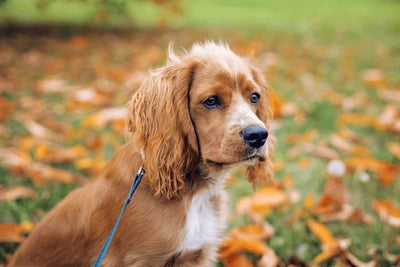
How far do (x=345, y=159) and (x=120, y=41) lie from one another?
6663mm

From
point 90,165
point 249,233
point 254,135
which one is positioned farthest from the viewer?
point 90,165

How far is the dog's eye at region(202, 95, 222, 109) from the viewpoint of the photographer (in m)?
2.33

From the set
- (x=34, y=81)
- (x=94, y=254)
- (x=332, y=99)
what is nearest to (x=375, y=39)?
(x=332, y=99)

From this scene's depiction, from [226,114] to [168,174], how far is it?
0.51 metres

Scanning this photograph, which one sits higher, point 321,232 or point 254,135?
point 254,135

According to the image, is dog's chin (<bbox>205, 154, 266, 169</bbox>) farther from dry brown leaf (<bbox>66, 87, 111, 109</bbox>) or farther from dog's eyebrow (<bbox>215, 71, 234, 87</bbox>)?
dry brown leaf (<bbox>66, 87, 111, 109</bbox>)

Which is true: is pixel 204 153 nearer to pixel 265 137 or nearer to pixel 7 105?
pixel 265 137

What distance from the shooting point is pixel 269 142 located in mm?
2707

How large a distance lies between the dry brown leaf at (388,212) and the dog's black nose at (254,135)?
1.73 meters

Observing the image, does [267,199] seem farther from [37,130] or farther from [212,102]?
[37,130]

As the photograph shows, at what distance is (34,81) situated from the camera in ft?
20.4

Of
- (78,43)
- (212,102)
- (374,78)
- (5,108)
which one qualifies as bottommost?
(374,78)

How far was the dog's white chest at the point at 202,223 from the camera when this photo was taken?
89.7 inches

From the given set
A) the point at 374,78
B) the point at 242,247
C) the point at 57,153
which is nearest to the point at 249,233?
the point at 242,247
